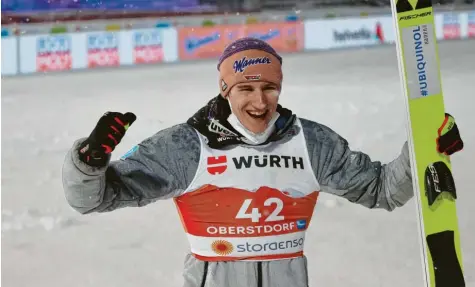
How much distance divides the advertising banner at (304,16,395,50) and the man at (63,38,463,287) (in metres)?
1.26

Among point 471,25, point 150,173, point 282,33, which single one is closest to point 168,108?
point 150,173

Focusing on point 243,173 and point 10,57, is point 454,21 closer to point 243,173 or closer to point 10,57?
point 10,57

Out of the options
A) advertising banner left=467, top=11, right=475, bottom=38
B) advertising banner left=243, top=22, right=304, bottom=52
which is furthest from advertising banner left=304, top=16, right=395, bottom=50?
advertising banner left=467, top=11, right=475, bottom=38

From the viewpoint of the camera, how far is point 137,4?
2377 mm

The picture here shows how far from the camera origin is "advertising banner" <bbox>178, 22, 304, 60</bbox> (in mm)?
1827

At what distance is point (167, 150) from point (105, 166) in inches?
6.3

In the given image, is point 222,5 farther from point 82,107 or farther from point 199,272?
point 199,272

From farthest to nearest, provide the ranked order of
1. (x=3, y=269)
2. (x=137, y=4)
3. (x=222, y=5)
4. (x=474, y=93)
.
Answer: (x=222, y=5) < (x=137, y=4) < (x=474, y=93) < (x=3, y=269)

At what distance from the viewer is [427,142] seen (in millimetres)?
1344

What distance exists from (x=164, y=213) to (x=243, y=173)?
33 cm

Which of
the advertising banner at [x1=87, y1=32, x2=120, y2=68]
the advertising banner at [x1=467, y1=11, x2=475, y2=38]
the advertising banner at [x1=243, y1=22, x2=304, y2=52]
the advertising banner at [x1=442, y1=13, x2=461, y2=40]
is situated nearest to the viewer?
the advertising banner at [x1=243, y1=22, x2=304, y2=52]

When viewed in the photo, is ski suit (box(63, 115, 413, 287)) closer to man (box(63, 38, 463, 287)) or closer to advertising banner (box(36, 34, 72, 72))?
man (box(63, 38, 463, 287))

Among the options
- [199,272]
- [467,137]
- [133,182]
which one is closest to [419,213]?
[199,272]

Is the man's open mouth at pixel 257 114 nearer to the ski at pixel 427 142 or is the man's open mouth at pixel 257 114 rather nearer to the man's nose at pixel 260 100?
the man's nose at pixel 260 100
